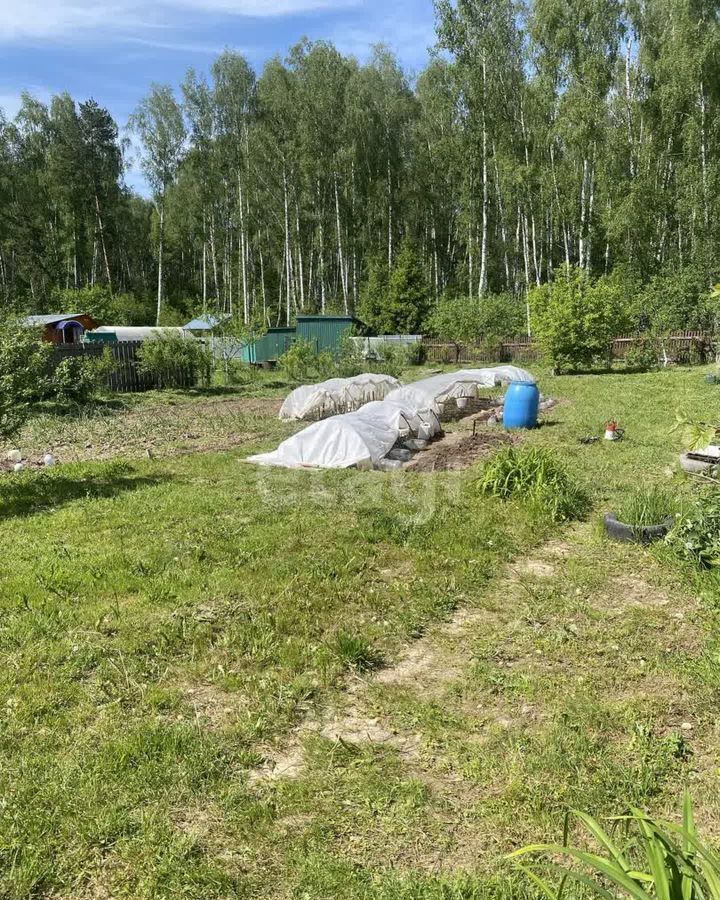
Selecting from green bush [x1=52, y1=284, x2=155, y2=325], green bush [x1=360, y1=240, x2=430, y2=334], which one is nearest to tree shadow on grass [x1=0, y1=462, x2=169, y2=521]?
green bush [x1=360, y1=240, x2=430, y2=334]

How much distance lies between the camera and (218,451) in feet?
34.5

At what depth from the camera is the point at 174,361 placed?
1888 cm

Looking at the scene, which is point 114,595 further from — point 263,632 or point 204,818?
point 204,818

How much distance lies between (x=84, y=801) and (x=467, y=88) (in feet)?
99.9

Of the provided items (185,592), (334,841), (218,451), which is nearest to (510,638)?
(334,841)

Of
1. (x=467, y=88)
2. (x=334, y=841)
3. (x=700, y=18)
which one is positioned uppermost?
(x=700, y=18)

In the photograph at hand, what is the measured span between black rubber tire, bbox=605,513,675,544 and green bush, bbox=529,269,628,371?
1487 cm

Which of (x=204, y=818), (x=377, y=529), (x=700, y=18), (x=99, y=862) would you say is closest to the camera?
(x=99, y=862)

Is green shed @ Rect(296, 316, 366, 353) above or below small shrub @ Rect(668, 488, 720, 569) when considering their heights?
above

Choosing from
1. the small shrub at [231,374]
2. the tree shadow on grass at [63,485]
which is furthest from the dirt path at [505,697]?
the small shrub at [231,374]

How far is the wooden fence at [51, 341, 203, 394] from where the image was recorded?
18.2 meters

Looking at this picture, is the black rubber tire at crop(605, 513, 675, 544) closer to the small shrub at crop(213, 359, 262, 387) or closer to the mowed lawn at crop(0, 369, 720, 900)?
the mowed lawn at crop(0, 369, 720, 900)

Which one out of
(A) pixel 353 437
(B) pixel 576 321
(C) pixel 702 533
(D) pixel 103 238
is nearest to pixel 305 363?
(B) pixel 576 321

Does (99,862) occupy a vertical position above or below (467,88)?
below
